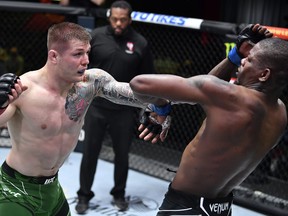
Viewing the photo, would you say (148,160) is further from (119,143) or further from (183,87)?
(183,87)

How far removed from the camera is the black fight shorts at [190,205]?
85.2 inches

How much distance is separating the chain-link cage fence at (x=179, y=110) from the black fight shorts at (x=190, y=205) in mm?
2010

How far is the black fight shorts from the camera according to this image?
2164mm

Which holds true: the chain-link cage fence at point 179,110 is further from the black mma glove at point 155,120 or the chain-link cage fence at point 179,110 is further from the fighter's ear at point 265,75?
the fighter's ear at point 265,75

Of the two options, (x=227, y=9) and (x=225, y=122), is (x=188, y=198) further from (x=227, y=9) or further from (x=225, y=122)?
(x=227, y=9)

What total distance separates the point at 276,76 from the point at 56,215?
123 centimetres

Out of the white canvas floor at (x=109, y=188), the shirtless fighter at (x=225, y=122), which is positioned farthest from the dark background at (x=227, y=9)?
the shirtless fighter at (x=225, y=122)

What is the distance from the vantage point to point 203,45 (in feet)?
15.6

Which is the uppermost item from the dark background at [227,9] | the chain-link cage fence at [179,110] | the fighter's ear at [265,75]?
the fighter's ear at [265,75]

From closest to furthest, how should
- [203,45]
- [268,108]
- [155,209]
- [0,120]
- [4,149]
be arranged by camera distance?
[268,108] < [0,120] < [155,209] < [203,45] < [4,149]

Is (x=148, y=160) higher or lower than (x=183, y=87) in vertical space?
lower

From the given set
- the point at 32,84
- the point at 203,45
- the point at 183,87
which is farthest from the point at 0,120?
the point at 203,45

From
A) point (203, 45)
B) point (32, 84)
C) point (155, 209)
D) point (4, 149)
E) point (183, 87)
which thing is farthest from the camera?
point (4, 149)

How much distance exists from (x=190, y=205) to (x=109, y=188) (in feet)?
7.28
